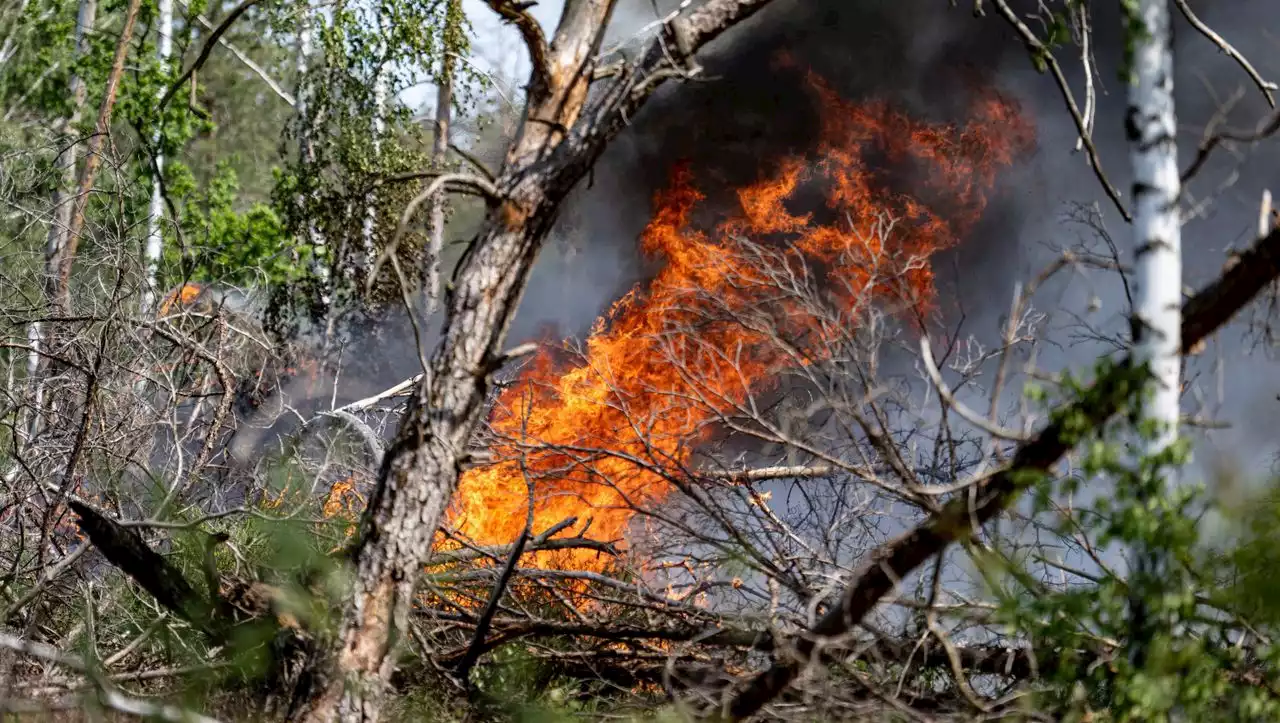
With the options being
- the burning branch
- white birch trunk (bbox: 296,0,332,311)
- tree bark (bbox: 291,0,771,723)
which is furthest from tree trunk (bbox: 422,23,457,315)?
the burning branch

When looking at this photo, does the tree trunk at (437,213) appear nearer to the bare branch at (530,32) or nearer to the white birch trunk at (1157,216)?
the bare branch at (530,32)

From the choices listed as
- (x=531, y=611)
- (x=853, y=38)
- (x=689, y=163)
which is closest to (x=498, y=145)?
(x=689, y=163)

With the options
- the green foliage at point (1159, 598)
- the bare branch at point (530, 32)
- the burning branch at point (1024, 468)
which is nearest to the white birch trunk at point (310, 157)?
the bare branch at point (530, 32)

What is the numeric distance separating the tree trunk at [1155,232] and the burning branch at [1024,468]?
0.32 feet

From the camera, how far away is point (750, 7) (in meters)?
5.32

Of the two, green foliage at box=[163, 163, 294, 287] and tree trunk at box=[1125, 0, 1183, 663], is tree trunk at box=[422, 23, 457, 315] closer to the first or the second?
green foliage at box=[163, 163, 294, 287]

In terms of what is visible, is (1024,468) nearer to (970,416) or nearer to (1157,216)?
(970,416)

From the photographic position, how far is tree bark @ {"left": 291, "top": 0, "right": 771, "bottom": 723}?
464cm

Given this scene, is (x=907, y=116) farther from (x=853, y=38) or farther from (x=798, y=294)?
(x=798, y=294)

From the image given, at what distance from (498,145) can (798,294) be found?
1127cm

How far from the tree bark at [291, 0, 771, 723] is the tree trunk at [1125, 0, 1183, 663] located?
1.69m

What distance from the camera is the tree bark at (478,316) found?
4.64 metres

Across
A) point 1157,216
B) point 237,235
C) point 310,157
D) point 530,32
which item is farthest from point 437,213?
point 1157,216

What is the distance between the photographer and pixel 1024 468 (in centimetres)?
422
